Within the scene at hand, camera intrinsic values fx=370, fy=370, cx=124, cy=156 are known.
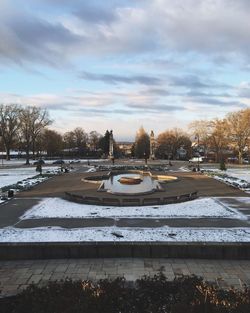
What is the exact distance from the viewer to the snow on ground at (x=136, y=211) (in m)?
17.1

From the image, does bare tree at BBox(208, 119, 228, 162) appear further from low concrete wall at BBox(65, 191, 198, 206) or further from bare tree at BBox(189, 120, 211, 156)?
low concrete wall at BBox(65, 191, 198, 206)

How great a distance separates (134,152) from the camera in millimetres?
99125

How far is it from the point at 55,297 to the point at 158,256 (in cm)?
529

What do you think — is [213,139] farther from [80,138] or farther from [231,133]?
[80,138]

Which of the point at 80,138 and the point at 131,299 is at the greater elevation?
the point at 80,138

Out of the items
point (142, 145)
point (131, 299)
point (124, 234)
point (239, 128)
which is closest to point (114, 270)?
point (124, 234)

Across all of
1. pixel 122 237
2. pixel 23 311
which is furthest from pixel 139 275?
pixel 23 311

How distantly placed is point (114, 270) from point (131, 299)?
3504mm

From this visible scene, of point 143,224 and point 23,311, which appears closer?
point 23,311

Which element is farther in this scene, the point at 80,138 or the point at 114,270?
the point at 80,138

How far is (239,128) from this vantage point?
195 ft

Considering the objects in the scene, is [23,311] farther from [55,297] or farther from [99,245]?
[99,245]

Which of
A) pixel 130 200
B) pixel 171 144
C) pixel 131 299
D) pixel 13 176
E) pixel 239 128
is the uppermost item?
pixel 239 128

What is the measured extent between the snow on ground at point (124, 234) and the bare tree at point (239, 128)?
4717cm
